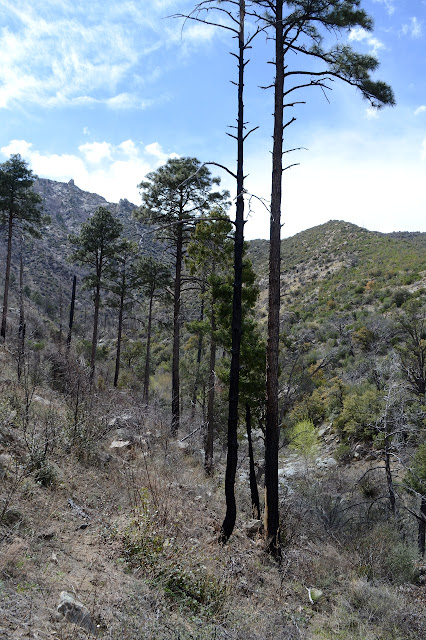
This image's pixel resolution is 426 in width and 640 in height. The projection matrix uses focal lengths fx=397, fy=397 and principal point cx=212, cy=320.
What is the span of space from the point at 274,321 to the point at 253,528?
13.6 ft

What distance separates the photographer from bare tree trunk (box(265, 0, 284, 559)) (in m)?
7.38

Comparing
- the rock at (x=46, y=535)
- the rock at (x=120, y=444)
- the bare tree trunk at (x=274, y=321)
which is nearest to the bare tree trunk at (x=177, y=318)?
the rock at (x=120, y=444)

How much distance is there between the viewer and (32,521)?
4.93 meters

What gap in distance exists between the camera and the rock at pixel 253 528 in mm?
7814

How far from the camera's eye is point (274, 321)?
7.89m

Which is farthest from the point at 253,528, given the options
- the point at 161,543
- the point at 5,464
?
the point at 5,464

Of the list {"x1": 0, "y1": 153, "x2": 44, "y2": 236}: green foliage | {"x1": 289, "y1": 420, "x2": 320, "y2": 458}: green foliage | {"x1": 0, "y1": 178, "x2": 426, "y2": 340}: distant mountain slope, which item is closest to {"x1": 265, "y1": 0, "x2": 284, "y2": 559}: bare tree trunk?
{"x1": 289, "y1": 420, "x2": 320, "y2": 458}: green foliage

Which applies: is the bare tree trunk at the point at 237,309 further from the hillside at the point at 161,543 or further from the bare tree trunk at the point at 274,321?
the hillside at the point at 161,543

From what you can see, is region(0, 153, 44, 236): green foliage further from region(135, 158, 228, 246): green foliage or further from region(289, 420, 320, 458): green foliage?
region(289, 420, 320, 458): green foliage

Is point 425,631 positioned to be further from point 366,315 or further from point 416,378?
point 366,315

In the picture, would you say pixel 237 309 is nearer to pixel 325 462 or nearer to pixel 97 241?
pixel 325 462

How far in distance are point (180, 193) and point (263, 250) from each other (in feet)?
191

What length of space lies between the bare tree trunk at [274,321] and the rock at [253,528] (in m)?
0.57

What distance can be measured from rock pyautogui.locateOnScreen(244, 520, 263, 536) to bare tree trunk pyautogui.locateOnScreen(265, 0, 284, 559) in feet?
1.86
